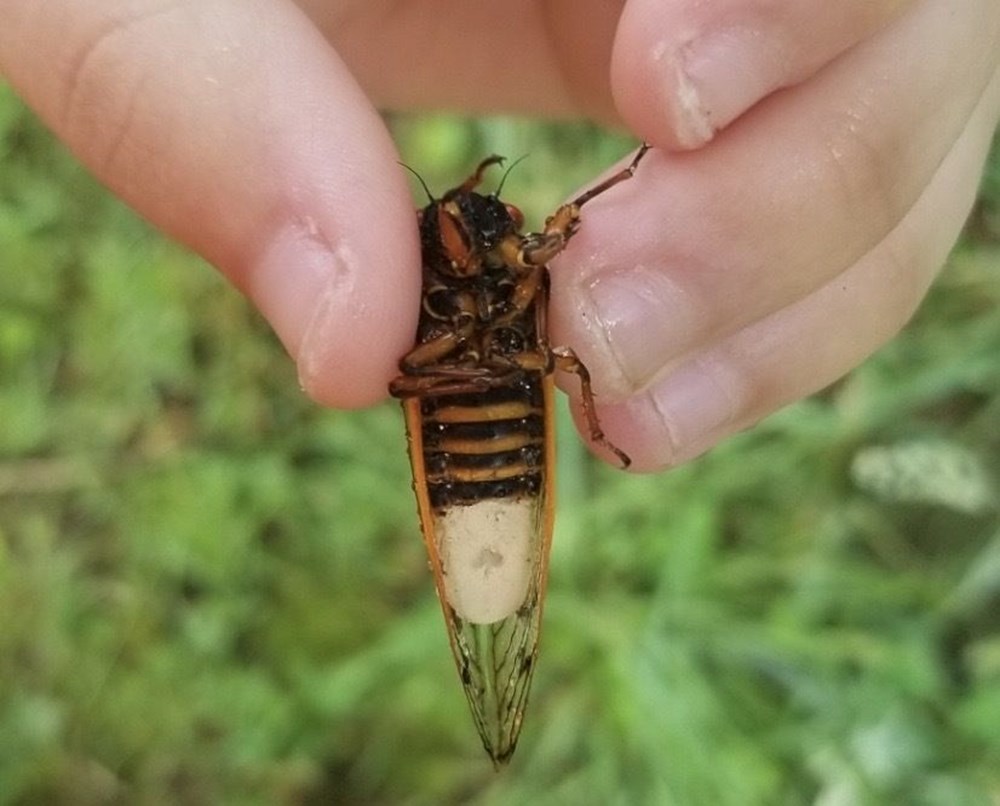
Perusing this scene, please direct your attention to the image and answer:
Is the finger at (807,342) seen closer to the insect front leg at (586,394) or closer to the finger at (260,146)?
the insect front leg at (586,394)

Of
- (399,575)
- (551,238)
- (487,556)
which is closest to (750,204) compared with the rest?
(551,238)

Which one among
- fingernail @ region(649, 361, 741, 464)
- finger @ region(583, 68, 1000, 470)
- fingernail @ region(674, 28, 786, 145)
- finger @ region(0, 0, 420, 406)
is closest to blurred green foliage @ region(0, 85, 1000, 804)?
finger @ region(583, 68, 1000, 470)

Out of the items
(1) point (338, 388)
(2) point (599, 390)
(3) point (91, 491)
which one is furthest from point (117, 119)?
(3) point (91, 491)

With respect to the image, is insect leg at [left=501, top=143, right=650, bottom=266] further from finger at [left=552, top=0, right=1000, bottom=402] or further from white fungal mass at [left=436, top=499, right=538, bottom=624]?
white fungal mass at [left=436, top=499, right=538, bottom=624]

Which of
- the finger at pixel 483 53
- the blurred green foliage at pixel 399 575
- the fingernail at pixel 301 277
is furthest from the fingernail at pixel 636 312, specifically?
the blurred green foliage at pixel 399 575

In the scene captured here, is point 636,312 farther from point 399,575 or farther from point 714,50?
point 399,575

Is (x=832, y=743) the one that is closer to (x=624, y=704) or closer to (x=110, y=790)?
(x=624, y=704)
